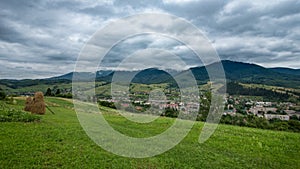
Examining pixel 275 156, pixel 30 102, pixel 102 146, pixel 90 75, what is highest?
pixel 90 75

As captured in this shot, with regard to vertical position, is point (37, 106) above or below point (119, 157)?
above

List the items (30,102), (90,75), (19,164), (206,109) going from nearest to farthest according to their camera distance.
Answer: (19,164)
(90,75)
(30,102)
(206,109)

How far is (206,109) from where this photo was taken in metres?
44.9

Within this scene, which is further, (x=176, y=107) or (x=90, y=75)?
(x=176, y=107)

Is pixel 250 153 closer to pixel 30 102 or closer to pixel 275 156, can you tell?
pixel 275 156

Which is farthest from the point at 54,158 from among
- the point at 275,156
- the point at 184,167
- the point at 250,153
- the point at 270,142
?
the point at 270,142

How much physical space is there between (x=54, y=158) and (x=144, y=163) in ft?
15.4

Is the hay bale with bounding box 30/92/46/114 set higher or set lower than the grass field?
higher

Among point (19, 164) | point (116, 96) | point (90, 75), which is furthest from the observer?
point (116, 96)

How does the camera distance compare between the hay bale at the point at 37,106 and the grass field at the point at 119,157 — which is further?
the hay bale at the point at 37,106

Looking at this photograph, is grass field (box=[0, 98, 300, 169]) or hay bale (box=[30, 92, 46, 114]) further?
hay bale (box=[30, 92, 46, 114])

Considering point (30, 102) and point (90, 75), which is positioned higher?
point (90, 75)

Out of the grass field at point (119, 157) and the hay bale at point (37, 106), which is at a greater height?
the hay bale at point (37, 106)

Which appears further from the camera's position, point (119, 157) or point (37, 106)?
point (37, 106)
